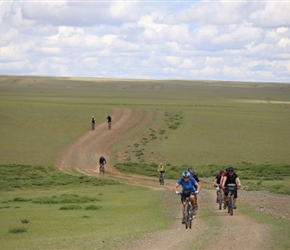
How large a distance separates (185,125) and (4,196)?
42.8 meters

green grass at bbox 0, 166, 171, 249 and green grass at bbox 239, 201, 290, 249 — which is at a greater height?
green grass at bbox 239, 201, 290, 249

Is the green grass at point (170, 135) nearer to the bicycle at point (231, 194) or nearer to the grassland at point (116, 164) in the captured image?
the grassland at point (116, 164)

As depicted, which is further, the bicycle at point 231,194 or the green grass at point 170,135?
the green grass at point 170,135

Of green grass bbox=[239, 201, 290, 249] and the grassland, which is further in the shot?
the grassland

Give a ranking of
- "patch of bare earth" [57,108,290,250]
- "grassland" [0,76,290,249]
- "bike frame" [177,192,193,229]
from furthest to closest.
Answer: "grassland" [0,76,290,249] < "bike frame" [177,192,193,229] < "patch of bare earth" [57,108,290,250]

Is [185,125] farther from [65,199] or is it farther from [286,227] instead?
[286,227]

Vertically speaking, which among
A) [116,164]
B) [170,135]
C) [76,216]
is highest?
[170,135]

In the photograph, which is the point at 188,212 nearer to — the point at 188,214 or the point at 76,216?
the point at 188,214

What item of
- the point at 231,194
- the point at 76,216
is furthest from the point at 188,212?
the point at 76,216

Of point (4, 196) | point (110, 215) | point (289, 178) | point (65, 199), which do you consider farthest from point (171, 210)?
point (289, 178)

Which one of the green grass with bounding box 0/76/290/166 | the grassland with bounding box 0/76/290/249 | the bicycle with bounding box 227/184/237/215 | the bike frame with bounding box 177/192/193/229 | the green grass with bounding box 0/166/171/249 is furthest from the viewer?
the green grass with bounding box 0/76/290/166

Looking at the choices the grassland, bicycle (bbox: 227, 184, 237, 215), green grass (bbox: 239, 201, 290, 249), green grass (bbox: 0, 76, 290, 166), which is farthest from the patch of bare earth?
green grass (bbox: 0, 76, 290, 166)

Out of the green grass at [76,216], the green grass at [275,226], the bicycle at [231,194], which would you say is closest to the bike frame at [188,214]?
the green grass at [76,216]

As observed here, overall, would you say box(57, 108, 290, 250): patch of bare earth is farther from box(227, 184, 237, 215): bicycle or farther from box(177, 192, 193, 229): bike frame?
box(227, 184, 237, 215): bicycle
